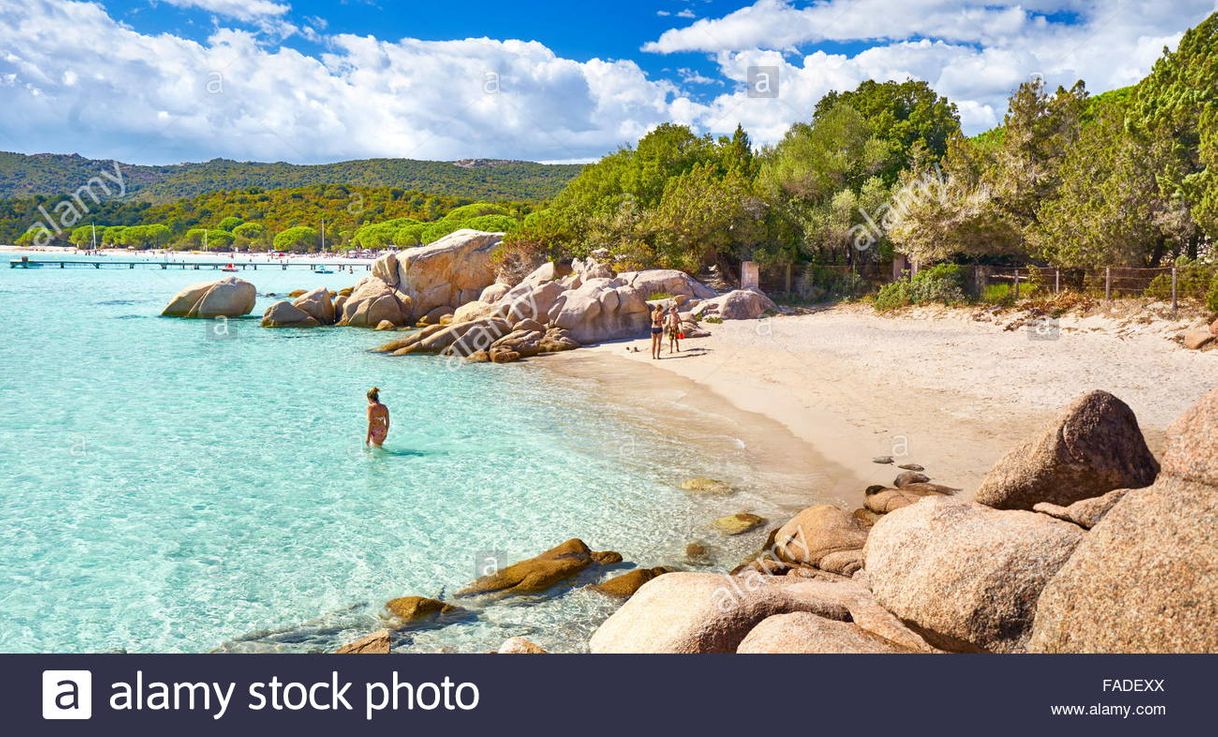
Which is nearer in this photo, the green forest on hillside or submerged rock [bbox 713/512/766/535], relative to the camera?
submerged rock [bbox 713/512/766/535]

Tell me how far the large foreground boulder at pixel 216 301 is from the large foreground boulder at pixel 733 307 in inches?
1090

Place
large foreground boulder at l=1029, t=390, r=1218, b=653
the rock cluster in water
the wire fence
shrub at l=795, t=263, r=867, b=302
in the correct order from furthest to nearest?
shrub at l=795, t=263, r=867, b=302 < the rock cluster in water < the wire fence < large foreground boulder at l=1029, t=390, r=1218, b=653

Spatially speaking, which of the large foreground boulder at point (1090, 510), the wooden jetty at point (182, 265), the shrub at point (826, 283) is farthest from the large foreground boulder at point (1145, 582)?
the wooden jetty at point (182, 265)

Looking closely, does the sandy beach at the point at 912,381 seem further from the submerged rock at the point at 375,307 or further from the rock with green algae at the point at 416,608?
the submerged rock at the point at 375,307

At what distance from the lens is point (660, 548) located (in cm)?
1080

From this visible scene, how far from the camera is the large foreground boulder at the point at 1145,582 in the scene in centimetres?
513

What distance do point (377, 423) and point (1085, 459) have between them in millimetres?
12667

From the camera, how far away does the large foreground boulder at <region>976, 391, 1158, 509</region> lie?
8398 millimetres

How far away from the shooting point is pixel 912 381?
19734 millimetres

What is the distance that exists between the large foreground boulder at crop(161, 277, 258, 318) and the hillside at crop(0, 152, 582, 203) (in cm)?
8741

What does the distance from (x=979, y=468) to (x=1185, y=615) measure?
26.7 feet

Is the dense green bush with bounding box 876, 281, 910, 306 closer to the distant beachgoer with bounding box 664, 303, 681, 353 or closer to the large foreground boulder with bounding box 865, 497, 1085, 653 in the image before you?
the distant beachgoer with bounding box 664, 303, 681, 353

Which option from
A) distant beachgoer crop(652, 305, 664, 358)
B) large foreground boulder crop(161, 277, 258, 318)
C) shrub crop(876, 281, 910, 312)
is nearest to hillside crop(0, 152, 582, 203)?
large foreground boulder crop(161, 277, 258, 318)
